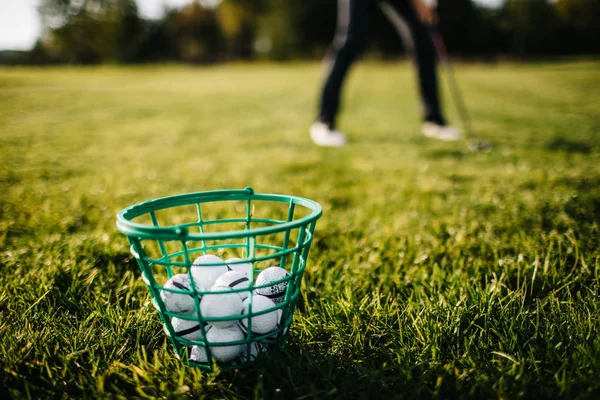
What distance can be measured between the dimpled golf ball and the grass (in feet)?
0.35

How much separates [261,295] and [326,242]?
98 cm

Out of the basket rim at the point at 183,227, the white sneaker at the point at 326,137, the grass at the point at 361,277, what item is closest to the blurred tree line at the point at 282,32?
the white sneaker at the point at 326,137

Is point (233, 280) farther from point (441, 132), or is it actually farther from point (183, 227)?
point (441, 132)

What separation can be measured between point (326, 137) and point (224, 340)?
4.02 m

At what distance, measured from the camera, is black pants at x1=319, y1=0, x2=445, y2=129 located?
15.3ft

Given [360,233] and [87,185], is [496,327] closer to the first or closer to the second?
[360,233]

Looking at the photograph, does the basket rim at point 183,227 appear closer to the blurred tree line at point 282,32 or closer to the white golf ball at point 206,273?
the white golf ball at point 206,273

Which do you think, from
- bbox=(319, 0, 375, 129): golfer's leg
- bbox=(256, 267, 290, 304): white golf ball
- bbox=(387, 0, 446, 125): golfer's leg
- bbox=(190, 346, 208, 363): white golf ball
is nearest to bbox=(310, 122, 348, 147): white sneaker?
bbox=(319, 0, 375, 129): golfer's leg

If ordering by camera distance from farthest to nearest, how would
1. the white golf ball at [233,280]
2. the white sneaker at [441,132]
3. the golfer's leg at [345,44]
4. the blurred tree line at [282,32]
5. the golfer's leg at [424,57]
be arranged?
the blurred tree line at [282,32]
the white sneaker at [441,132]
the golfer's leg at [424,57]
the golfer's leg at [345,44]
the white golf ball at [233,280]

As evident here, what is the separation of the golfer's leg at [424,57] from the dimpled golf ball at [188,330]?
4.72 m

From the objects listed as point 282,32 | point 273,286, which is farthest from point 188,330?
point 282,32

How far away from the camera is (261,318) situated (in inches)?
52.2

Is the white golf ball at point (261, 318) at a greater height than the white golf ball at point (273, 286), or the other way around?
the white golf ball at point (273, 286)

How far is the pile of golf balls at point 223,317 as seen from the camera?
1.28 meters
